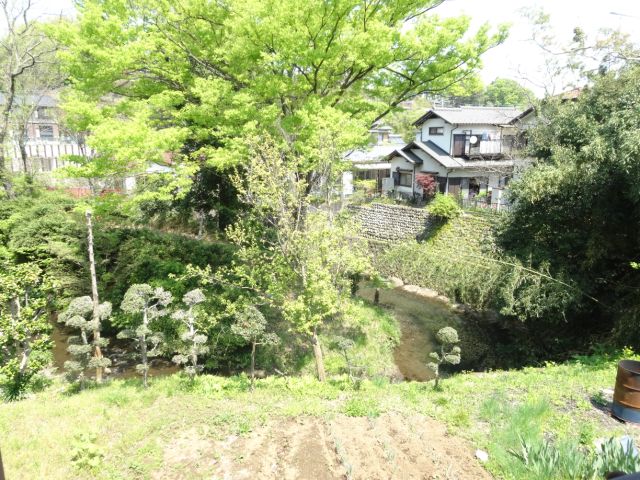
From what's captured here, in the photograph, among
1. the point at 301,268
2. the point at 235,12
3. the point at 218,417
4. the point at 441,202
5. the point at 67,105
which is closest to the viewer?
the point at 218,417

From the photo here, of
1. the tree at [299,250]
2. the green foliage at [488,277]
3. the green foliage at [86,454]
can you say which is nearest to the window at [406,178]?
the green foliage at [488,277]

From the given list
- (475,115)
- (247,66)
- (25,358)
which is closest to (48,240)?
(25,358)

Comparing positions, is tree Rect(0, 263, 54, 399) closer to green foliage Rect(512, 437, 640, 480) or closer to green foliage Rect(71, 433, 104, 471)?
green foliage Rect(71, 433, 104, 471)

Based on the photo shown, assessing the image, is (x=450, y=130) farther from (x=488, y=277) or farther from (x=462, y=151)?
(x=488, y=277)

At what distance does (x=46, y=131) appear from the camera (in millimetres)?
34094

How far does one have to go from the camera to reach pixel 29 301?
9.00 m

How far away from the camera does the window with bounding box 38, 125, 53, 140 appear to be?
3391 centimetres

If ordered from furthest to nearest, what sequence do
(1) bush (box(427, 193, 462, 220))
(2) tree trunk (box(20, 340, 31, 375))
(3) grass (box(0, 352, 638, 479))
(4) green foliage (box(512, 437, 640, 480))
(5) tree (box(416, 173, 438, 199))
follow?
(5) tree (box(416, 173, 438, 199))
(1) bush (box(427, 193, 462, 220))
(2) tree trunk (box(20, 340, 31, 375))
(3) grass (box(0, 352, 638, 479))
(4) green foliage (box(512, 437, 640, 480))

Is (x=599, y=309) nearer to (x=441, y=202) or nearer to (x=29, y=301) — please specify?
(x=441, y=202)

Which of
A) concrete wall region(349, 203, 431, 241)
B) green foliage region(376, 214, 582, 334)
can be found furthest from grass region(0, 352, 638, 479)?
concrete wall region(349, 203, 431, 241)

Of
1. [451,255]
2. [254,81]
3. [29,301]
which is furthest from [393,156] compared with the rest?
[29,301]

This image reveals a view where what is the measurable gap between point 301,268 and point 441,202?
1268 centimetres

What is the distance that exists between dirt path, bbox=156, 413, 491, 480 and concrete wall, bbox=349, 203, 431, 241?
14833 mm

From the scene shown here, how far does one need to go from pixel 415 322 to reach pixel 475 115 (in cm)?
1824
